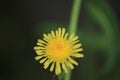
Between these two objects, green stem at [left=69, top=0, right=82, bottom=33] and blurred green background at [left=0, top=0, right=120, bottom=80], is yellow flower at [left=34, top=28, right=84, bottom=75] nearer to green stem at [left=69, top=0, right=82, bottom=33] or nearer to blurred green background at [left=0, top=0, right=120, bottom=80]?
green stem at [left=69, top=0, right=82, bottom=33]

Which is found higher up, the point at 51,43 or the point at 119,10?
the point at 119,10

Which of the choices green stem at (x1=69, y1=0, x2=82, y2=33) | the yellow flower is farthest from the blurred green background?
the yellow flower

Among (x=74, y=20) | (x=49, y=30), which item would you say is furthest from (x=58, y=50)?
(x=49, y=30)

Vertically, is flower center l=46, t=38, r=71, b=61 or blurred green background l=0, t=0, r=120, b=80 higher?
blurred green background l=0, t=0, r=120, b=80

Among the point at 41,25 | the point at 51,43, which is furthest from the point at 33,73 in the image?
the point at 51,43

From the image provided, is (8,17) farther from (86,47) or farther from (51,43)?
(51,43)

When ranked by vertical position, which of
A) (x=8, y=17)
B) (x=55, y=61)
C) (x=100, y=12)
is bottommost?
(x=55, y=61)

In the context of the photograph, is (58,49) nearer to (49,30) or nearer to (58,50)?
(58,50)
